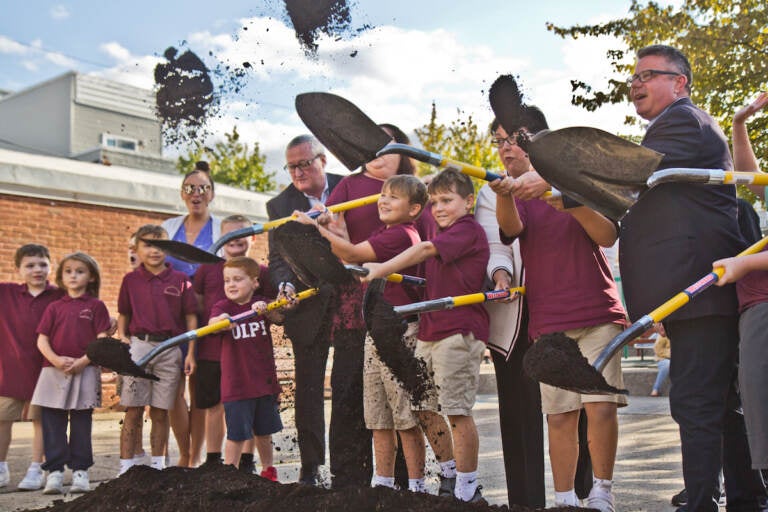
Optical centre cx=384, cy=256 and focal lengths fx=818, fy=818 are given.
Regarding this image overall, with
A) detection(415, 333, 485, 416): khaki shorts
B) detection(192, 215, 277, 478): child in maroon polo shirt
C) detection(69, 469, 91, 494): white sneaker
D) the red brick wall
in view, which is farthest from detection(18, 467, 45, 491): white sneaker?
the red brick wall

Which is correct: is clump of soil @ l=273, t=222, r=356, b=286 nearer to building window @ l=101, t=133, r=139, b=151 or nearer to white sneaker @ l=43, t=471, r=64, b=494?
white sneaker @ l=43, t=471, r=64, b=494

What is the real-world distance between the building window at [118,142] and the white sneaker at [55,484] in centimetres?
1949

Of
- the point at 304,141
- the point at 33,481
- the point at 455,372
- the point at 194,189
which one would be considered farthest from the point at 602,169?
the point at 33,481

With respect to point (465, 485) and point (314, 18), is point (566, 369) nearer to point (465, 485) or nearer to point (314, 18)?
point (465, 485)

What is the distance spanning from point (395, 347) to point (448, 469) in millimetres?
605

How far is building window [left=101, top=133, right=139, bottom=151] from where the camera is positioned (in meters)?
23.8

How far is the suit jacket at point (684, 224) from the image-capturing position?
301 cm

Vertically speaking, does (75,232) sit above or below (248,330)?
above

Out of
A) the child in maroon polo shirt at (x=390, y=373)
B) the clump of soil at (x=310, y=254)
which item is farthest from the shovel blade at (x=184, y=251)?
the child in maroon polo shirt at (x=390, y=373)

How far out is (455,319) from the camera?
358 cm

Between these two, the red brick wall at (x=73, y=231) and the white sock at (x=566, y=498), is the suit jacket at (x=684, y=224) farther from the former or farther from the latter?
the red brick wall at (x=73, y=231)

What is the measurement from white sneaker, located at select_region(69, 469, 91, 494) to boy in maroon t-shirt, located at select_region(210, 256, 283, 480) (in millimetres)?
923

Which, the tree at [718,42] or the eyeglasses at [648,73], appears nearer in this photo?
the eyeglasses at [648,73]

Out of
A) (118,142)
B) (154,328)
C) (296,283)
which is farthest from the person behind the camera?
(118,142)
